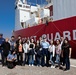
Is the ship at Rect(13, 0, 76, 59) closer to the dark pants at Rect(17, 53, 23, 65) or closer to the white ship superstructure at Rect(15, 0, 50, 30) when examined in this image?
the dark pants at Rect(17, 53, 23, 65)

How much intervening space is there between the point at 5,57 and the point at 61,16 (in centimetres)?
553

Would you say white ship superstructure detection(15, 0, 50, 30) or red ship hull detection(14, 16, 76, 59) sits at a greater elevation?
white ship superstructure detection(15, 0, 50, 30)

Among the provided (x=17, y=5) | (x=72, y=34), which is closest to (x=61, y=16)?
(x=72, y=34)

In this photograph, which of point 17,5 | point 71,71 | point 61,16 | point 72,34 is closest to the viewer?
point 71,71

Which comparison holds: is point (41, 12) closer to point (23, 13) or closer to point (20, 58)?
point (23, 13)

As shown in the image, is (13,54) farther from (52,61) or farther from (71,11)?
(71,11)

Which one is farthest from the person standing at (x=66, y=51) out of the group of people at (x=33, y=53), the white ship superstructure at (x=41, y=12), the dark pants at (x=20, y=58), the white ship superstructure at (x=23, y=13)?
the white ship superstructure at (x=23, y=13)

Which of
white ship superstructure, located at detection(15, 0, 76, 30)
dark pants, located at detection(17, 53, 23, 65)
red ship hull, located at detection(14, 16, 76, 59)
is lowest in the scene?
dark pants, located at detection(17, 53, 23, 65)

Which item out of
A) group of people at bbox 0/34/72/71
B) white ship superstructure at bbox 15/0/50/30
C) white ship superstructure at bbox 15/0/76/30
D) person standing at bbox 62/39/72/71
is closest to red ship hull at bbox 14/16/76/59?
white ship superstructure at bbox 15/0/76/30

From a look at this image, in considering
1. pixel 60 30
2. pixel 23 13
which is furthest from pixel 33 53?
pixel 23 13

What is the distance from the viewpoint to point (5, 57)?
9.16 meters

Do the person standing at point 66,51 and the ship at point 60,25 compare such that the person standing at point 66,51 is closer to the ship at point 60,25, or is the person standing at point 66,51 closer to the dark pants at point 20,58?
the dark pants at point 20,58

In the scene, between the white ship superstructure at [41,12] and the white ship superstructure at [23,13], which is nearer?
the white ship superstructure at [41,12]

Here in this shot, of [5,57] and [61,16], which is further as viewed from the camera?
[61,16]
